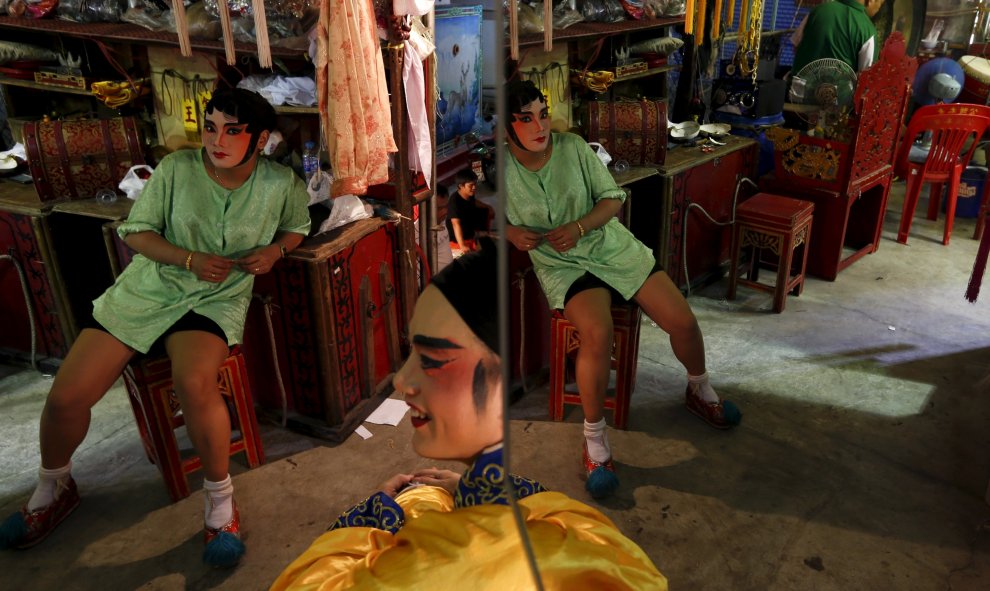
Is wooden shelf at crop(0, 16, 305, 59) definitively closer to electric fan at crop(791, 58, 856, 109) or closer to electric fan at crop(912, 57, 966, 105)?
electric fan at crop(791, 58, 856, 109)

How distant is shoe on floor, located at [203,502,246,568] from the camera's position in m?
1.86

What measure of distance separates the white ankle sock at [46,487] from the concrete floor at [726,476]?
0.11 meters

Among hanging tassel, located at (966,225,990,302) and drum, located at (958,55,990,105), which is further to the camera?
drum, located at (958,55,990,105)

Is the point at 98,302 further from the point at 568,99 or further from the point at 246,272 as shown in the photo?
the point at 568,99

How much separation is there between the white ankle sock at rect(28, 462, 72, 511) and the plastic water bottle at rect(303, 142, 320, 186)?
1118mm

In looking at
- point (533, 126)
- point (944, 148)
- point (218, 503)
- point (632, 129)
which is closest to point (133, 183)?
point (218, 503)

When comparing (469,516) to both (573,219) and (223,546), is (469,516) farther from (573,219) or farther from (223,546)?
(223,546)

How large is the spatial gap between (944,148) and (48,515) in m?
4.50

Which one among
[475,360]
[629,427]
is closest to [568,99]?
[475,360]

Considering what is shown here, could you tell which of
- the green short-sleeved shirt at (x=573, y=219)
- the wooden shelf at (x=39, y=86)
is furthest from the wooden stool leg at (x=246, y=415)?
the wooden shelf at (x=39, y=86)

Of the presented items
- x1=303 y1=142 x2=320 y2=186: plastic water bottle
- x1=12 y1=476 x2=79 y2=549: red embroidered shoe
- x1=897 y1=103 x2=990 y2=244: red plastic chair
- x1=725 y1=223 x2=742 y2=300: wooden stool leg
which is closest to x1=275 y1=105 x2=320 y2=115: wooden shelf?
x1=303 y1=142 x2=320 y2=186: plastic water bottle

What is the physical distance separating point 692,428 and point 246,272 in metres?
1.50

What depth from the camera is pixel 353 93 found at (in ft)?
6.02

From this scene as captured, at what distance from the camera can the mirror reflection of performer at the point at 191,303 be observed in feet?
6.00
